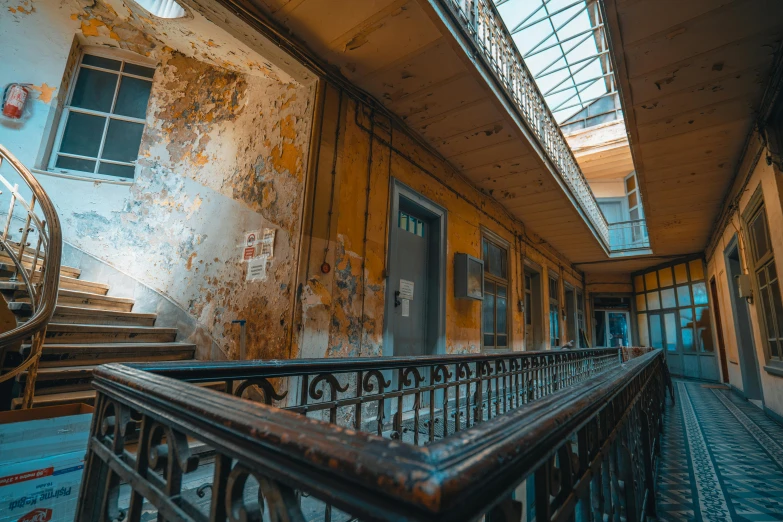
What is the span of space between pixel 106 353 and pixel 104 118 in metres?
3.71

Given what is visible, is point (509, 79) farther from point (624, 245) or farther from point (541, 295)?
point (624, 245)

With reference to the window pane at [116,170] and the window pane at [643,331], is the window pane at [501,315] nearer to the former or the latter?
the window pane at [116,170]

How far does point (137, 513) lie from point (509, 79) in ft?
14.3

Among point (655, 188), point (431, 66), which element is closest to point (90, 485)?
point (431, 66)

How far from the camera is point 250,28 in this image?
8.92 feet

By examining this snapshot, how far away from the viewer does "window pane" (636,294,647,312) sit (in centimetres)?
A: 1143

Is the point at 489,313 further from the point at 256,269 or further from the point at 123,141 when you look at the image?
the point at 123,141

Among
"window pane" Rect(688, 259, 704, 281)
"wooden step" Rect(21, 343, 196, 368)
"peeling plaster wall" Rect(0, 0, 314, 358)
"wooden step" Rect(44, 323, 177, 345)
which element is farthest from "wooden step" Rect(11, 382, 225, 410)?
"window pane" Rect(688, 259, 704, 281)

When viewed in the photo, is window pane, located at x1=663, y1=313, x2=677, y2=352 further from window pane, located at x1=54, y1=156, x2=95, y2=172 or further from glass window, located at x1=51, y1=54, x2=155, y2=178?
window pane, located at x1=54, y1=156, x2=95, y2=172

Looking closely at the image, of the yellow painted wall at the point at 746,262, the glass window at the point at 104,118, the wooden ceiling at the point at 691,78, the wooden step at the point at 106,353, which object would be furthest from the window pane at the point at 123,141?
the yellow painted wall at the point at 746,262

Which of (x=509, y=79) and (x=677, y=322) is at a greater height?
(x=509, y=79)

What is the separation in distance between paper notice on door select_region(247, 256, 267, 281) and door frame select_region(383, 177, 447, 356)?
1182mm

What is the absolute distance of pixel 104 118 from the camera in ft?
16.3

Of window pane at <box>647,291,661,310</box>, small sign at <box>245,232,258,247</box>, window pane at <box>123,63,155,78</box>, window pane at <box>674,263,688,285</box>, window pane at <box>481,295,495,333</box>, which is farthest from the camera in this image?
window pane at <box>647,291,661,310</box>
